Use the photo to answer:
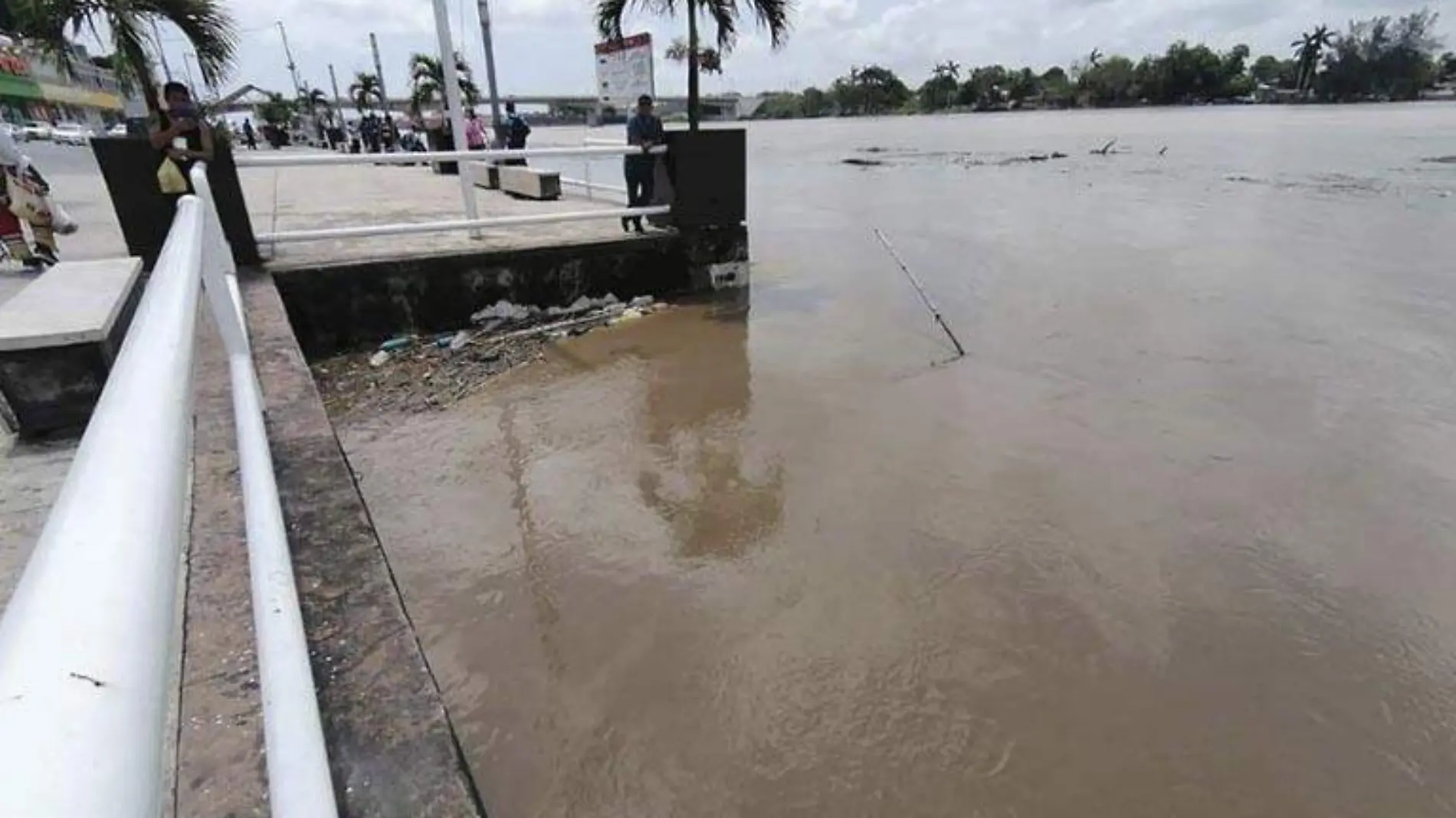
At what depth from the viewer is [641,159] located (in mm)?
8500

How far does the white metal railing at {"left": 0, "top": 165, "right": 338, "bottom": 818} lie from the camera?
16.6 inches

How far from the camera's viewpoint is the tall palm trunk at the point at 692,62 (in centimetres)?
809

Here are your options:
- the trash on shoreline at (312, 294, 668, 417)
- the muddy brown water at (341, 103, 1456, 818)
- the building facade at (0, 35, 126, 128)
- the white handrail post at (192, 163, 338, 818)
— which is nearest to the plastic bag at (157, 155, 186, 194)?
the trash on shoreline at (312, 294, 668, 417)

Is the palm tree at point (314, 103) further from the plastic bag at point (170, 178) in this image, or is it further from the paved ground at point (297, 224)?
the plastic bag at point (170, 178)

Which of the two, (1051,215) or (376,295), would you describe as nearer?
(376,295)

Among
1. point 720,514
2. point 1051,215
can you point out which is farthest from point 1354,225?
point 720,514

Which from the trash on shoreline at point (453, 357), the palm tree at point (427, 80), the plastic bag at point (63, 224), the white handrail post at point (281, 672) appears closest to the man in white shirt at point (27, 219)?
the plastic bag at point (63, 224)

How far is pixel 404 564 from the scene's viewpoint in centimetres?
383

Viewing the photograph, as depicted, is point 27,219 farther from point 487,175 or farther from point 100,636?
point 487,175

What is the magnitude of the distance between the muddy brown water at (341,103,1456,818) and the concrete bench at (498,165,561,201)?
16.2 ft

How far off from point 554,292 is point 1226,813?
Result: 6.50 metres

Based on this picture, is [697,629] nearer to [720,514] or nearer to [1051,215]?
[720,514]

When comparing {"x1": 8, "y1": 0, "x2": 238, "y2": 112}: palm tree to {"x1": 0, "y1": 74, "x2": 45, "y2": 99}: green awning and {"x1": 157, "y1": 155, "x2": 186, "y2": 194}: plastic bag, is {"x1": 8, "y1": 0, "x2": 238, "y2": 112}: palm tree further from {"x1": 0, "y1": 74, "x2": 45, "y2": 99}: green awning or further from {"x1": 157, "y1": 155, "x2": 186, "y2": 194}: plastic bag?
{"x1": 0, "y1": 74, "x2": 45, "y2": 99}: green awning

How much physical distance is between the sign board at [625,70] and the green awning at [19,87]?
4865cm
